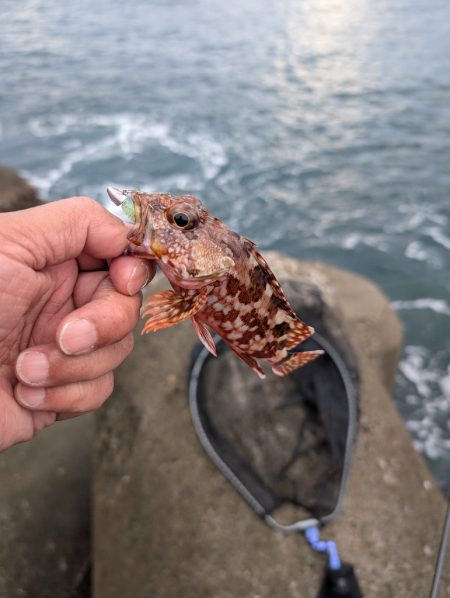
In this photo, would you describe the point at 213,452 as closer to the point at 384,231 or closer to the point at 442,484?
the point at 442,484

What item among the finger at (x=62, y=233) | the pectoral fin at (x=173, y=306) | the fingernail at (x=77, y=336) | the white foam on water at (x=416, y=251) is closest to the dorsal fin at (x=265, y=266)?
the pectoral fin at (x=173, y=306)

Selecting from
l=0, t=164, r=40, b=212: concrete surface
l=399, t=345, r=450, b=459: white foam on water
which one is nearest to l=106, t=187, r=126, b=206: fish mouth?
l=399, t=345, r=450, b=459: white foam on water

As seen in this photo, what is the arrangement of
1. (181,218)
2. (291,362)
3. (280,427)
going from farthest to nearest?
(280,427) < (291,362) < (181,218)

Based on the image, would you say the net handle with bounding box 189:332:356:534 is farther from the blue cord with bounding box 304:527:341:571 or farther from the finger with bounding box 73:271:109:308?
the finger with bounding box 73:271:109:308

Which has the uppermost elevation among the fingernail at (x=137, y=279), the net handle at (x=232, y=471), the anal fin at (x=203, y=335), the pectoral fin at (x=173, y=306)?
the fingernail at (x=137, y=279)

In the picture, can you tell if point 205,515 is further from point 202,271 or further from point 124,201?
point 124,201

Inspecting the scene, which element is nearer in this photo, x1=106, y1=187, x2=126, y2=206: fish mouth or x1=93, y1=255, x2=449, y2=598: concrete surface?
x1=106, y1=187, x2=126, y2=206: fish mouth

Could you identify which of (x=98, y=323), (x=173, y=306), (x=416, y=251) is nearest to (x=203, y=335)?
(x=173, y=306)

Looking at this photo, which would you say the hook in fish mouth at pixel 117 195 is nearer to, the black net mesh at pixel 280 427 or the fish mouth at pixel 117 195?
the fish mouth at pixel 117 195
